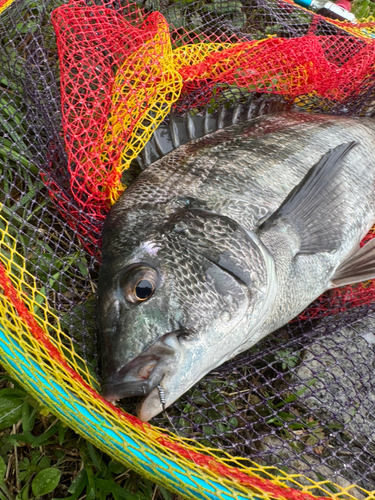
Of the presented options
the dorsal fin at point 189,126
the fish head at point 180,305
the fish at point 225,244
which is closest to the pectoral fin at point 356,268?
the fish at point 225,244

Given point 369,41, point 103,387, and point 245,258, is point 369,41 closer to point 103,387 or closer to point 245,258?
point 245,258

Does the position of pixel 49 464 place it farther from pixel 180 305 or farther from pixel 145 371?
pixel 180 305

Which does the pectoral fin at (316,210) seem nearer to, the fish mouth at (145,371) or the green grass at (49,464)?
the fish mouth at (145,371)

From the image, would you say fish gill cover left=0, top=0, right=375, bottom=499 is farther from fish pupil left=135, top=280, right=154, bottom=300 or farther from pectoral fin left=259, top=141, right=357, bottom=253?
pectoral fin left=259, top=141, right=357, bottom=253

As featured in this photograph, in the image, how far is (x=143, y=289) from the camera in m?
1.59

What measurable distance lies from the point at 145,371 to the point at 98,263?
2.93 ft

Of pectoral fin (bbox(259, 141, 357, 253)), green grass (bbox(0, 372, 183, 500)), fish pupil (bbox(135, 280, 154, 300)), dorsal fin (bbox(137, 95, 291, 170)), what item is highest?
dorsal fin (bbox(137, 95, 291, 170))

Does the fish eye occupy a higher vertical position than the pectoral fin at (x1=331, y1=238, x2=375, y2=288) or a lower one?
higher

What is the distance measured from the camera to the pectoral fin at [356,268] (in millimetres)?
2258

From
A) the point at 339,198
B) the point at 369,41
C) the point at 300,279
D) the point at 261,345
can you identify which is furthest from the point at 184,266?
the point at 369,41

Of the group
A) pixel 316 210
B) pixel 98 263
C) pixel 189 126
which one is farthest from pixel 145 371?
pixel 189 126

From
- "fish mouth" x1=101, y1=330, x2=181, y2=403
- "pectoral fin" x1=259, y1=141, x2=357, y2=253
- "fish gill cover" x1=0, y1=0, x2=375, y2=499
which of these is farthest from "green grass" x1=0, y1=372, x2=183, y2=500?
A: "pectoral fin" x1=259, y1=141, x2=357, y2=253

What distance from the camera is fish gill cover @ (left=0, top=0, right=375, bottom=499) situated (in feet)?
5.20

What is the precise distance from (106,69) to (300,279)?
1.67 meters
